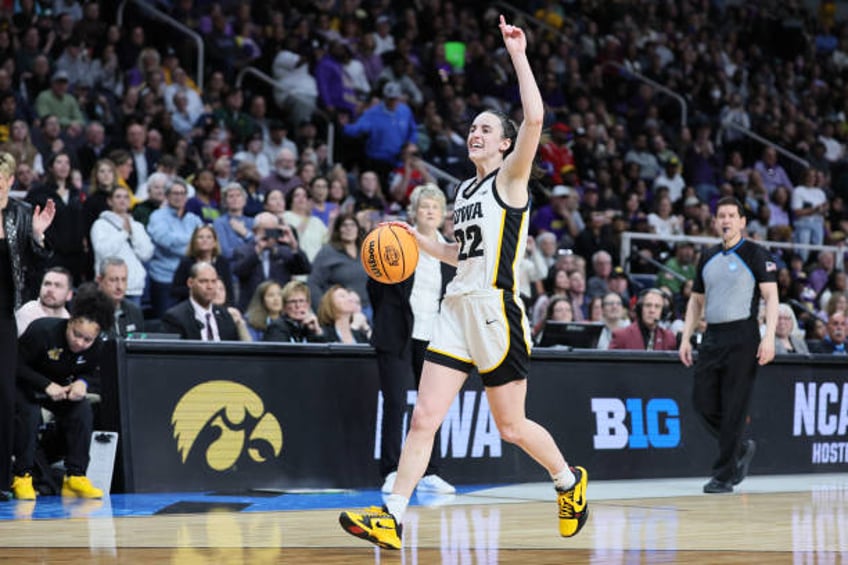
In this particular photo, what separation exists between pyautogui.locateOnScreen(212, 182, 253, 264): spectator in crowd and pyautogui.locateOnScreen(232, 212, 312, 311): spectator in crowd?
27cm

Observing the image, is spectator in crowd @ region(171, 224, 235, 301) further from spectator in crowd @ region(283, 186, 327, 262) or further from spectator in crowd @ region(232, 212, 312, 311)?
spectator in crowd @ region(283, 186, 327, 262)

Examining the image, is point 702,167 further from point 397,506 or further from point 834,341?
point 397,506

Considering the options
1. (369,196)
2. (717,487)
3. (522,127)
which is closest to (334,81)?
(369,196)

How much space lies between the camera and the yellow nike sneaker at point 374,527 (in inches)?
254

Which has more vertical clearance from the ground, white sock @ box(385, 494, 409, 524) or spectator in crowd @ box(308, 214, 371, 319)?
spectator in crowd @ box(308, 214, 371, 319)

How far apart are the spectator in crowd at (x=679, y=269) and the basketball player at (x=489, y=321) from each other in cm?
1054

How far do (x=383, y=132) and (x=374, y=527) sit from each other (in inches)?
470

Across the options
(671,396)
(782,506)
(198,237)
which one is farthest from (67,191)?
(782,506)

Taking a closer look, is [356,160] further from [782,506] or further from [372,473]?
[782,506]

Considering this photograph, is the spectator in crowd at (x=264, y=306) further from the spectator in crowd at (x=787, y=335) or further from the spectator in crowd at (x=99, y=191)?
the spectator in crowd at (x=787, y=335)

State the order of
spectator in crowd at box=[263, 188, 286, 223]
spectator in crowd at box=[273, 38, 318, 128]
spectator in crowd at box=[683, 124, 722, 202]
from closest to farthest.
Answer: spectator in crowd at box=[263, 188, 286, 223] → spectator in crowd at box=[273, 38, 318, 128] → spectator in crowd at box=[683, 124, 722, 202]

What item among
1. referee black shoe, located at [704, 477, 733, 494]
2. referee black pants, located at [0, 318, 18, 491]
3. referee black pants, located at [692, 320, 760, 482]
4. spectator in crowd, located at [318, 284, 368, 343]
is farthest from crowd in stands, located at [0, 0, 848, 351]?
referee black shoe, located at [704, 477, 733, 494]

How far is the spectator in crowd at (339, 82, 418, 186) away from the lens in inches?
711

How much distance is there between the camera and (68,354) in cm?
982
